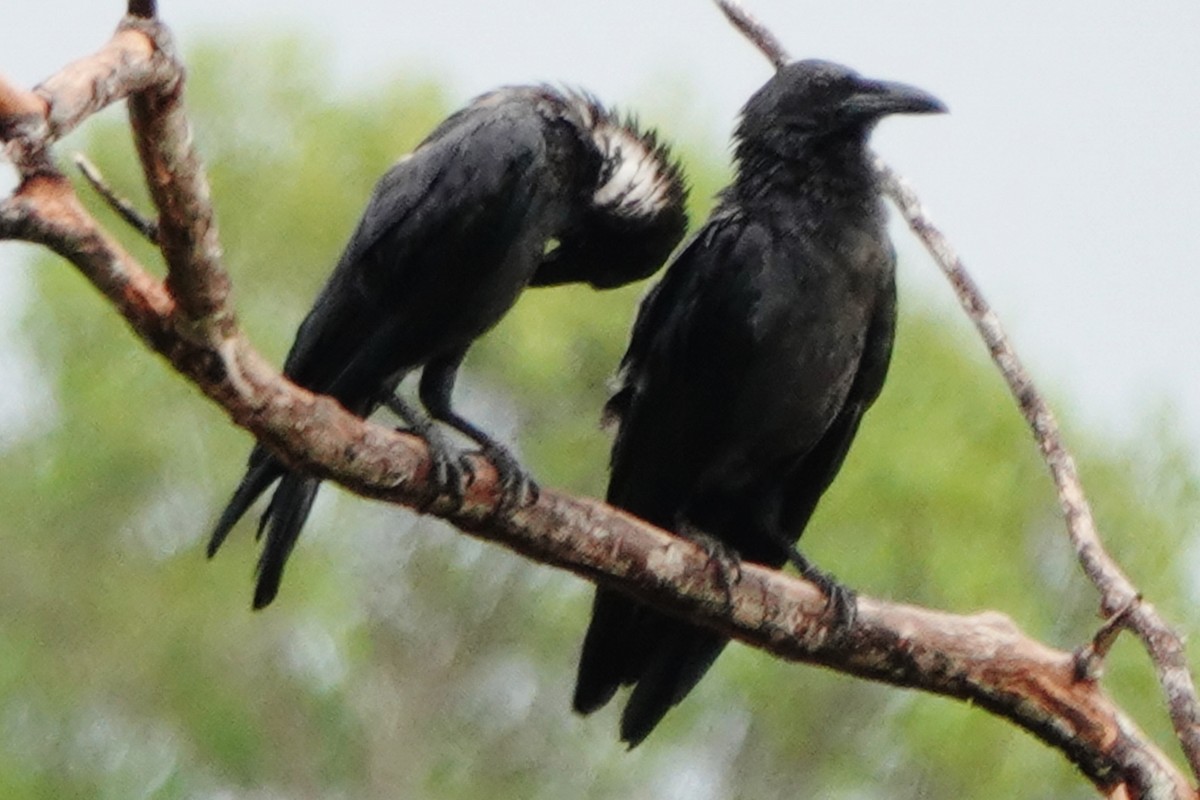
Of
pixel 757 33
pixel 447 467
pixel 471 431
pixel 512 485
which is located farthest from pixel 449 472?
pixel 757 33

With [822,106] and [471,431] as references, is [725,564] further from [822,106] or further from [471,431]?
[822,106]

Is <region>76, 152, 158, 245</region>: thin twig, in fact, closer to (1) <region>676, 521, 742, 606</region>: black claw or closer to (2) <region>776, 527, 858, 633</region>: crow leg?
(1) <region>676, 521, 742, 606</region>: black claw

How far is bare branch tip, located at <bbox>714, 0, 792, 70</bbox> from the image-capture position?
11.1 feet

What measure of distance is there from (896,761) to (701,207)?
8.37 feet

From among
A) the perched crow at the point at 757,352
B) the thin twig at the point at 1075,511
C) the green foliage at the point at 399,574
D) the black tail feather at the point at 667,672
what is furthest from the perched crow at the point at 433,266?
the green foliage at the point at 399,574

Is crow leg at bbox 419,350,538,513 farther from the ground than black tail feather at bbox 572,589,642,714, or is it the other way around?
crow leg at bbox 419,350,538,513

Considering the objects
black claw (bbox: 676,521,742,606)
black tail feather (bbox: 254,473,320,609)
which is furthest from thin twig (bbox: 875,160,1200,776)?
black tail feather (bbox: 254,473,320,609)

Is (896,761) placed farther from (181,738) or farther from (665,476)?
(665,476)

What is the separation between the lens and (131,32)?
1.88m

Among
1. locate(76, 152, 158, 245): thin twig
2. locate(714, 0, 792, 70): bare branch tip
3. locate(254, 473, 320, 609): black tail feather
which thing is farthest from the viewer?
locate(714, 0, 792, 70): bare branch tip

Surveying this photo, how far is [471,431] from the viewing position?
3088 millimetres

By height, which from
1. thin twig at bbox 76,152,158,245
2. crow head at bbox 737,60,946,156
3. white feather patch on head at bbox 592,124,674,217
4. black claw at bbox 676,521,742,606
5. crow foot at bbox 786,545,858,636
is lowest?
crow foot at bbox 786,545,858,636

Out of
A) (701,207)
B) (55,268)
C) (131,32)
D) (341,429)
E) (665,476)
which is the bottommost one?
(55,268)

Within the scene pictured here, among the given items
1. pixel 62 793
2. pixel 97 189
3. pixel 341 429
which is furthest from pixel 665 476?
pixel 62 793
